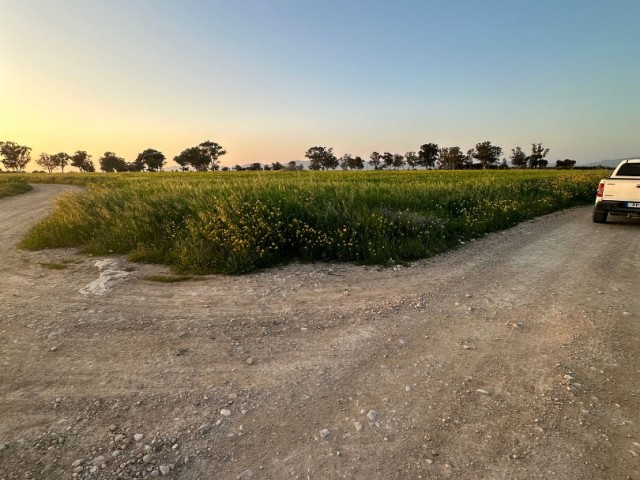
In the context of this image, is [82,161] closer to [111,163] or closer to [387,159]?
[111,163]

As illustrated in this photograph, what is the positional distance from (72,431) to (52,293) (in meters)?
4.12

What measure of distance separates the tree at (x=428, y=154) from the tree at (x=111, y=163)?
324 feet

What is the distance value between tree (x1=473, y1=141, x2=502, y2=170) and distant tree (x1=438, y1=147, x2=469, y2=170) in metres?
3.76

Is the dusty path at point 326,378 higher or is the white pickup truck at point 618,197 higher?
the white pickup truck at point 618,197

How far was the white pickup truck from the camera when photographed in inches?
436

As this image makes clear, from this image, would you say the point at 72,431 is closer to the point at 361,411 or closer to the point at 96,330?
the point at 96,330

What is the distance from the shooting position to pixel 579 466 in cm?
254

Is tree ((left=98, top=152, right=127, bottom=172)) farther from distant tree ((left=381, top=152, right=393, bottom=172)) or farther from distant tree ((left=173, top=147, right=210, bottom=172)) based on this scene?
distant tree ((left=381, top=152, right=393, bottom=172))

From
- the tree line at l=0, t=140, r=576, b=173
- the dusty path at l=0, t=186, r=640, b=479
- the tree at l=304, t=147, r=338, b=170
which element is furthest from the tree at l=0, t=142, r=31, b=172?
the dusty path at l=0, t=186, r=640, b=479

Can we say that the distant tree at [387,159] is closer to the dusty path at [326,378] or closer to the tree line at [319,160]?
the tree line at [319,160]

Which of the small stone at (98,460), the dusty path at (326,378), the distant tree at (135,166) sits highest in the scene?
the distant tree at (135,166)

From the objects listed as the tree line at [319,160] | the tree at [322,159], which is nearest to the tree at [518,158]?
the tree line at [319,160]

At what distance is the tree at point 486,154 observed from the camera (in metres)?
104

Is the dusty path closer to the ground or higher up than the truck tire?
closer to the ground
